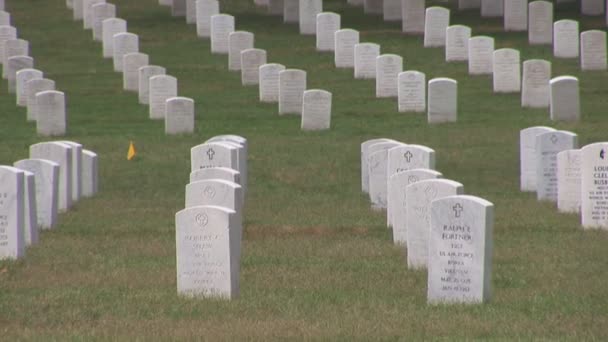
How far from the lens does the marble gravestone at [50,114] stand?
83.7ft

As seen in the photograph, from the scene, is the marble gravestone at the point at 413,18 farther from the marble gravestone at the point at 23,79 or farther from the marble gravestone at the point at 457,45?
the marble gravestone at the point at 23,79

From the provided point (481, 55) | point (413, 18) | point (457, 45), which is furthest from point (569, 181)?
point (413, 18)

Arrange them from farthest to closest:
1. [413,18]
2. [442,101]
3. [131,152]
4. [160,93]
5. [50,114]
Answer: [413,18], [160,93], [442,101], [50,114], [131,152]

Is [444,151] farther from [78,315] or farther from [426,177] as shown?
[78,315]

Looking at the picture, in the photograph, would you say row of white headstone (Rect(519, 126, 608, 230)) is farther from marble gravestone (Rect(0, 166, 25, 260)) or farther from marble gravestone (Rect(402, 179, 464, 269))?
marble gravestone (Rect(0, 166, 25, 260))

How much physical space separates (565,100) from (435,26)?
30.6 feet

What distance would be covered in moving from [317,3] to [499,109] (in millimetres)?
10991

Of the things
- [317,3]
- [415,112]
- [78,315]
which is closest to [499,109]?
[415,112]

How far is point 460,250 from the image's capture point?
11.1 m

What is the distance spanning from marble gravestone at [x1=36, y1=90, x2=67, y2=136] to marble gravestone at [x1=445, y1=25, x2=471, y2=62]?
33.3 feet

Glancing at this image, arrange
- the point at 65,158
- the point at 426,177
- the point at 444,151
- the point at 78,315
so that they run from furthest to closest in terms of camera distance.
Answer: the point at 444,151, the point at 65,158, the point at 426,177, the point at 78,315

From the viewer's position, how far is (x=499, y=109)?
88.8 feet

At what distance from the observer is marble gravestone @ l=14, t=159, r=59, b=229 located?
1595 cm

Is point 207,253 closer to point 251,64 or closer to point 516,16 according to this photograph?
point 251,64
